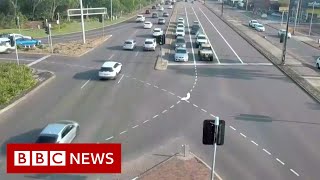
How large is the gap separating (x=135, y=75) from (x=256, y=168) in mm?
18689

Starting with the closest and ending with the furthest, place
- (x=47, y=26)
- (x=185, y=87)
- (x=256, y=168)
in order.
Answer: (x=256, y=168), (x=185, y=87), (x=47, y=26)

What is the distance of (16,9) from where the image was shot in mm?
69438

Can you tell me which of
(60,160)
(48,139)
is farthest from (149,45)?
(60,160)

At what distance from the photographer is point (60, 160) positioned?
16188mm

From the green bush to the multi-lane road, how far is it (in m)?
1.30

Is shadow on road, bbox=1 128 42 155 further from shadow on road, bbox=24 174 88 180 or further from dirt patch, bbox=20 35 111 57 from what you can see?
dirt patch, bbox=20 35 111 57

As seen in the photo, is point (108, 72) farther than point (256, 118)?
Yes

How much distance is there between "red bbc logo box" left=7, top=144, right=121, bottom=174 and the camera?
15.9m

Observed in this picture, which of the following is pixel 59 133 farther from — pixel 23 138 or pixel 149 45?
pixel 149 45

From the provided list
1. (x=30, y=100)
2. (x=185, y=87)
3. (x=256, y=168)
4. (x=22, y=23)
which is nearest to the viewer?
(x=256, y=168)

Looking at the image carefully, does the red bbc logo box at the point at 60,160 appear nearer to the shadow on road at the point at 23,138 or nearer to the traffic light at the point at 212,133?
the shadow on road at the point at 23,138

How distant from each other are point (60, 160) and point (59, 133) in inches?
116

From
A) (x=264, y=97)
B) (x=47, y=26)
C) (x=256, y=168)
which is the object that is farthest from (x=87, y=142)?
(x=47, y=26)

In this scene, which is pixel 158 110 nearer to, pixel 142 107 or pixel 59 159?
pixel 142 107
